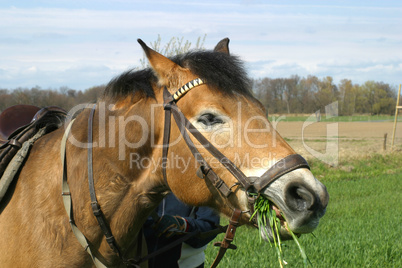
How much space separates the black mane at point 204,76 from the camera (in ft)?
7.60

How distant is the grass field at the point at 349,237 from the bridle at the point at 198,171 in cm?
40

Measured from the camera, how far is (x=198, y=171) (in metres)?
2.23

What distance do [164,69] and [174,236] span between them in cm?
141

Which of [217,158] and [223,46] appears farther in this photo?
[223,46]

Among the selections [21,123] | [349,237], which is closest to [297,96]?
[349,237]

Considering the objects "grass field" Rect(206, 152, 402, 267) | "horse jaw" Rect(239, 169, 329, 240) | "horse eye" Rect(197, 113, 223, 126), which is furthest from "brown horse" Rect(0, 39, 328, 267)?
"grass field" Rect(206, 152, 402, 267)

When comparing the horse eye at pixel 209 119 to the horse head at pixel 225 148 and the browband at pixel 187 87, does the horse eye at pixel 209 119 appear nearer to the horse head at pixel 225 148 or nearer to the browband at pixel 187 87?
the horse head at pixel 225 148

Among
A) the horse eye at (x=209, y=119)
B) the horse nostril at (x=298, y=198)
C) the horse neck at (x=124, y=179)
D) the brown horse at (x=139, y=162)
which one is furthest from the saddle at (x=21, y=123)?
the horse nostril at (x=298, y=198)

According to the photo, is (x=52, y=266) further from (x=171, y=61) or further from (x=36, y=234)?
(x=171, y=61)

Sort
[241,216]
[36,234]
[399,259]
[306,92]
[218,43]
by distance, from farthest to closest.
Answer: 1. [306,92]
2. [399,259]
3. [218,43]
4. [36,234]
5. [241,216]

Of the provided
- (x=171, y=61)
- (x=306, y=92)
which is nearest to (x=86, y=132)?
(x=171, y=61)

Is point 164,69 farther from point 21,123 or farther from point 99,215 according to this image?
point 21,123

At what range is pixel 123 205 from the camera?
95.3 inches

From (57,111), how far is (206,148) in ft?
4.95
